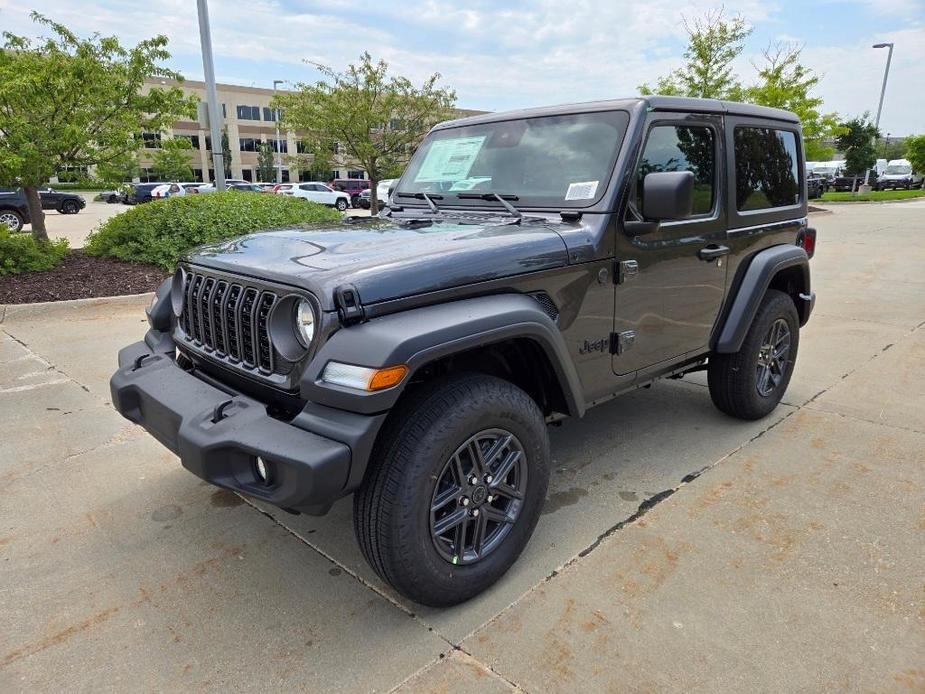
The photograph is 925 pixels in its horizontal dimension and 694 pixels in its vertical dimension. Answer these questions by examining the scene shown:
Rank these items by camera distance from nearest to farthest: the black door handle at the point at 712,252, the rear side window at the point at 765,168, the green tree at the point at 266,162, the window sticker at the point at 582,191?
the window sticker at the point at 582,191
the black door handle at the point at 712,252
the rear side window at the point at 765,168
the green tree at the point at 266,162

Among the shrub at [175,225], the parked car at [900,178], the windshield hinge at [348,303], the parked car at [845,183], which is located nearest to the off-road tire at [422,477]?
the windshield hinge at [348,303]

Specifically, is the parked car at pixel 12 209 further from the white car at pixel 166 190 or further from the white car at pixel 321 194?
the white car at pixel 321 194

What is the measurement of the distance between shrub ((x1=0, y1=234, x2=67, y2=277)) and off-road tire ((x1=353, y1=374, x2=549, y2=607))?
8.09m

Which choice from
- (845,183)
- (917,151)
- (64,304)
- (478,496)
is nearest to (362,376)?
(478,496)

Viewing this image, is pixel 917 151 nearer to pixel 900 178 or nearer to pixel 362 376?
pixel 900 178

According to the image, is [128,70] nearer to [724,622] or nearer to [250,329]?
[250,329]

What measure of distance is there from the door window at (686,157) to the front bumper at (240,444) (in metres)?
1.92

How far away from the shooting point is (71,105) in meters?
8.47

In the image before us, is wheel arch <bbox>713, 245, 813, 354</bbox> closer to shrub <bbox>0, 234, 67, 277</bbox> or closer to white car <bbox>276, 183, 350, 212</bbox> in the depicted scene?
shrub <bbox>0, 234, 67, 277</bbox>

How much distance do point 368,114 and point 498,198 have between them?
40.1ft

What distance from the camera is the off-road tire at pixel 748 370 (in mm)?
3939

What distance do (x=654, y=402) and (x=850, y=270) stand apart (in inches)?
316

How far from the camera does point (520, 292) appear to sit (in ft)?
8.55

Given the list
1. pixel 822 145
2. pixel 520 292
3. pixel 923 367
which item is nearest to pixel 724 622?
pixel 520 292
